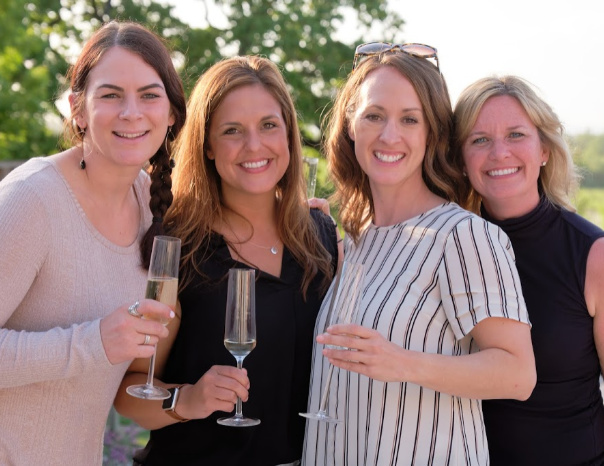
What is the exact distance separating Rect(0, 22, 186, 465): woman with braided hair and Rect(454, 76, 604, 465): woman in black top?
146 centimetres

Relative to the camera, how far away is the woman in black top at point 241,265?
141 inches

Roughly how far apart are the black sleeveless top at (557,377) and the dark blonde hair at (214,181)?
106 centimetres

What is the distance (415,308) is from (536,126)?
1125mm

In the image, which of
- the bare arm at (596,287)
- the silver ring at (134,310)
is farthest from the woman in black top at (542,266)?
the silver ring at (134,310)

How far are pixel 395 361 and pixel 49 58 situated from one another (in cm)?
1975

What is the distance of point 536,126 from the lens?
11.9 feet

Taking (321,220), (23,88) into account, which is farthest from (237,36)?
(321,220)

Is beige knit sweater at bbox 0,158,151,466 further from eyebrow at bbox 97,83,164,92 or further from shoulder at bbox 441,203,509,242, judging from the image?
shoulder at bbox 441,203,509,242

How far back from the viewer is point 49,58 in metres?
20.6

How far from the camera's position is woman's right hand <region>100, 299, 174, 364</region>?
2.85m

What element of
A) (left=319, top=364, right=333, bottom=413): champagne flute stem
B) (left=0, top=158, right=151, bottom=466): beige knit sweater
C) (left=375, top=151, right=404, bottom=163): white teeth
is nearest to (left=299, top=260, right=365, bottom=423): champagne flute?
(left=319, top=364, right=333, bottom=413): champagne flute stem

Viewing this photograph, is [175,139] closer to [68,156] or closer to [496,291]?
[68,156]

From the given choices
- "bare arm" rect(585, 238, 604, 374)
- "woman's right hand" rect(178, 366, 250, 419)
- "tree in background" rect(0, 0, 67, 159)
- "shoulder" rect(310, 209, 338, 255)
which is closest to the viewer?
"woman's right hand" rect(178, 366, 250, 419)

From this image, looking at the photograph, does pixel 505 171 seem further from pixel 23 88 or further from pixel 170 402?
pixel 23 88
